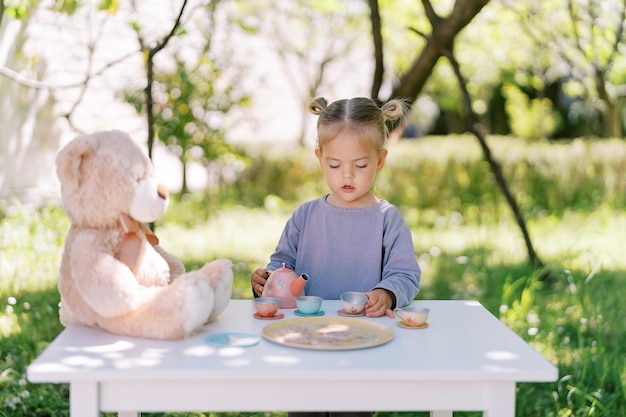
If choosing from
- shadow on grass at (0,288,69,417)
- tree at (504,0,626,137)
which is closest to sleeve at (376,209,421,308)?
shadow on grass at (0,288,69,417)

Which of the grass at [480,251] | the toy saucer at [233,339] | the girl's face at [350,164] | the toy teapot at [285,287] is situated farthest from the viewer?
the grass at [480,251]

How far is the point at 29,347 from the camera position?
3.74 m

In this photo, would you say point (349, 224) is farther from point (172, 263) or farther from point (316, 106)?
point (172, 263)

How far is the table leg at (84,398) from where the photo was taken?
1.69 m

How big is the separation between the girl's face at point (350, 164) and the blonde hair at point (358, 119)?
22mm

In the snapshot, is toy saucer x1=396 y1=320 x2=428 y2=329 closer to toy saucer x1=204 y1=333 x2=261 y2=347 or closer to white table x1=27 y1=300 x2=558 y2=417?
white table x1=27 y1=300 x2=558 y2=417

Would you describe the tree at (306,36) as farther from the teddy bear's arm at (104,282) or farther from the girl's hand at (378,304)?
the teddy bear's arm at (104,282)

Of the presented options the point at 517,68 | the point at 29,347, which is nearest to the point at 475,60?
the point at 517,68

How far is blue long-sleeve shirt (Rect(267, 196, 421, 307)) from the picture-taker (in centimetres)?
261

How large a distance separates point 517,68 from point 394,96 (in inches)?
436

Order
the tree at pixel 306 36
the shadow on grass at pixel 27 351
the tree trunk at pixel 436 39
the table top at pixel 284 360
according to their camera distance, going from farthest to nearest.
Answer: the tree at pixel 306 36, the tree trunk at pixel 436 39, the shadow on grass at pixel 27 351, the table top at pixel 284 360

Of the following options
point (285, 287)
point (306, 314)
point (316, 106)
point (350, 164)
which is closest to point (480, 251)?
point (316, 106)

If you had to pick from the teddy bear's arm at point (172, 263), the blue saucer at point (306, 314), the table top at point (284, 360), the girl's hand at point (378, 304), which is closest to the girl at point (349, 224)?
the girl's hand at point (378, 304)

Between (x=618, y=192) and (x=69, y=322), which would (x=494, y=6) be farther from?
(x=69, y=322)
